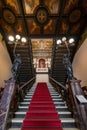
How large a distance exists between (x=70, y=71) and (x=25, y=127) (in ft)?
7.77

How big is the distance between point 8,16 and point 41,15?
212 centimetres

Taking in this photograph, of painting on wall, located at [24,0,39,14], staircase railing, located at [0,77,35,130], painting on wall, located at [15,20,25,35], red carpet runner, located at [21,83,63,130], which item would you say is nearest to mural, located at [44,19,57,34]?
painting on wall, located at [24,0,39,14]

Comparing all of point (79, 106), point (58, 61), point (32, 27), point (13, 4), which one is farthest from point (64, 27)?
point (79, 106)

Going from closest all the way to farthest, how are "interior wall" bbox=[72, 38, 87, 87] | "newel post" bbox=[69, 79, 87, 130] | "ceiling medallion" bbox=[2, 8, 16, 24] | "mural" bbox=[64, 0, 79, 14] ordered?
1. "newel post" bbox=[69, 79, 87, 130]
2. "mural" bbox=[64, 0, 79, 14]
3. "ceiling medallion" bbox=[2, 8, 16, 24]
4. "interior wall" bbox=[72, 38, 87, 87]

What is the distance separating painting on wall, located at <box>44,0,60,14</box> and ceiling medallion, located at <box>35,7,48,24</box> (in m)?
0.31

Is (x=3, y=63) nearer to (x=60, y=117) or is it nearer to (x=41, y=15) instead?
(x=41, y=15)

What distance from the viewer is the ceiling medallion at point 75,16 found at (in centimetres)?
952

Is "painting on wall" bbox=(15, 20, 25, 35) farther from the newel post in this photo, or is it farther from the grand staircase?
the newel post

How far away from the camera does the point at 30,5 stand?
9.10m

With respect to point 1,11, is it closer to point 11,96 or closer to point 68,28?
point 68,28

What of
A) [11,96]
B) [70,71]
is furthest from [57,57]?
[11,96]

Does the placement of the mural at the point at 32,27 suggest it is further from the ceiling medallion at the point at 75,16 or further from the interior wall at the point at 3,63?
the ceiling medallion at the point at 75,16

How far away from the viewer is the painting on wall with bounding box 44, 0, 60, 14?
886 centimetres

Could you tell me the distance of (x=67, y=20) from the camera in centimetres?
997
